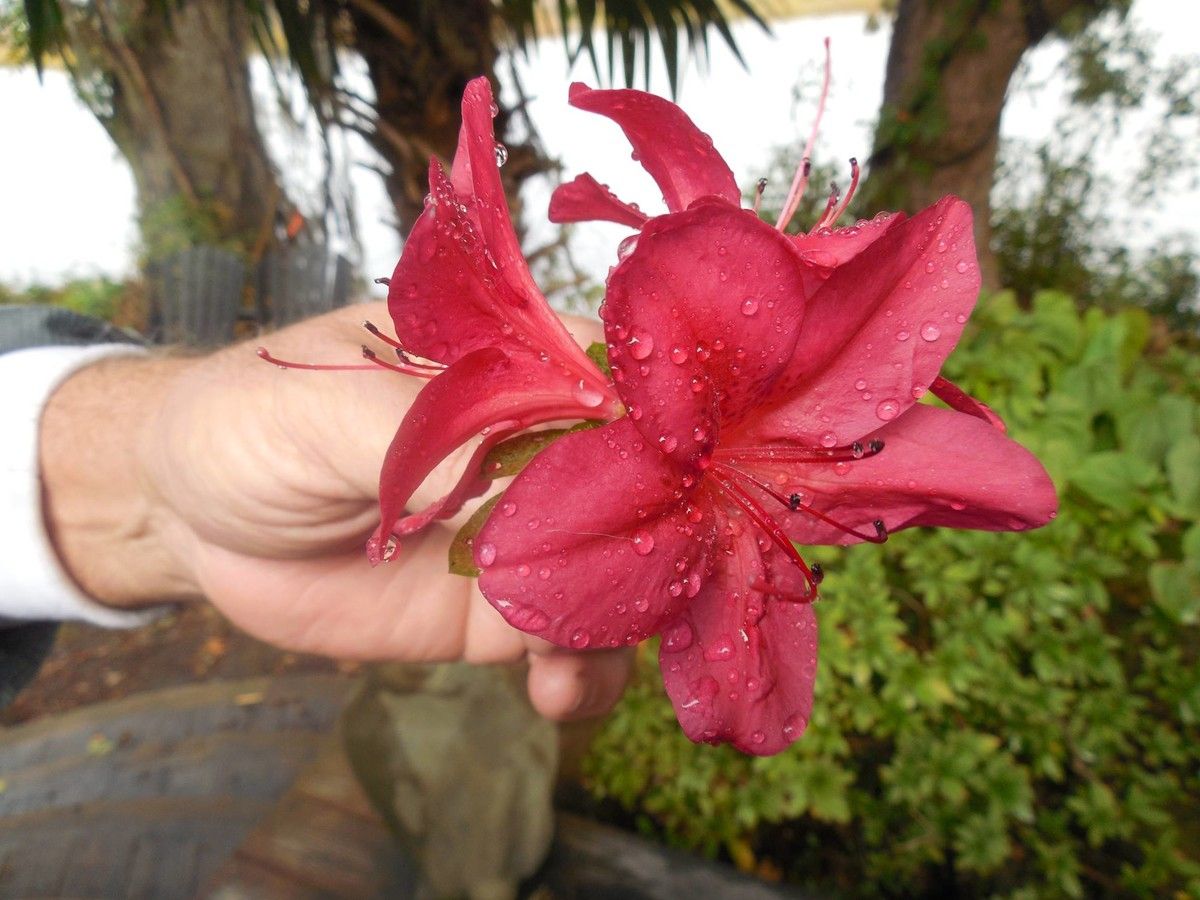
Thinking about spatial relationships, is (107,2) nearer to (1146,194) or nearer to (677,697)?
(677,697)

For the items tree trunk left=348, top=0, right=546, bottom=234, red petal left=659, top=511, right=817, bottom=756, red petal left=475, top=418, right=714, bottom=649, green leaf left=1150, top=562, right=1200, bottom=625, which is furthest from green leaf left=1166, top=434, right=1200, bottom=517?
tree trunk left=348, top=0, right=546, bottom=234

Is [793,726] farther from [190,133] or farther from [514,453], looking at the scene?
[190,133]

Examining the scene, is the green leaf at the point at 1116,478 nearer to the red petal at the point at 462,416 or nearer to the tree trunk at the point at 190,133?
the red petal at the point at 462,416

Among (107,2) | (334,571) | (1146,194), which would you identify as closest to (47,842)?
(334,571)

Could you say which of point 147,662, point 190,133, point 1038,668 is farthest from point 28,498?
point 190,133

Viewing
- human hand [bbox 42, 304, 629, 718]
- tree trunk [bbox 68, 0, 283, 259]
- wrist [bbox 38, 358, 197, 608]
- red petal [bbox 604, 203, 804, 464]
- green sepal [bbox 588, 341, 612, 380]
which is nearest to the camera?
red petal [bbox 604, 203, 804, 464]

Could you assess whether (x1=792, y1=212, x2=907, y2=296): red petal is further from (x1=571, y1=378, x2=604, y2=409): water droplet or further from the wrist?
the wrist
